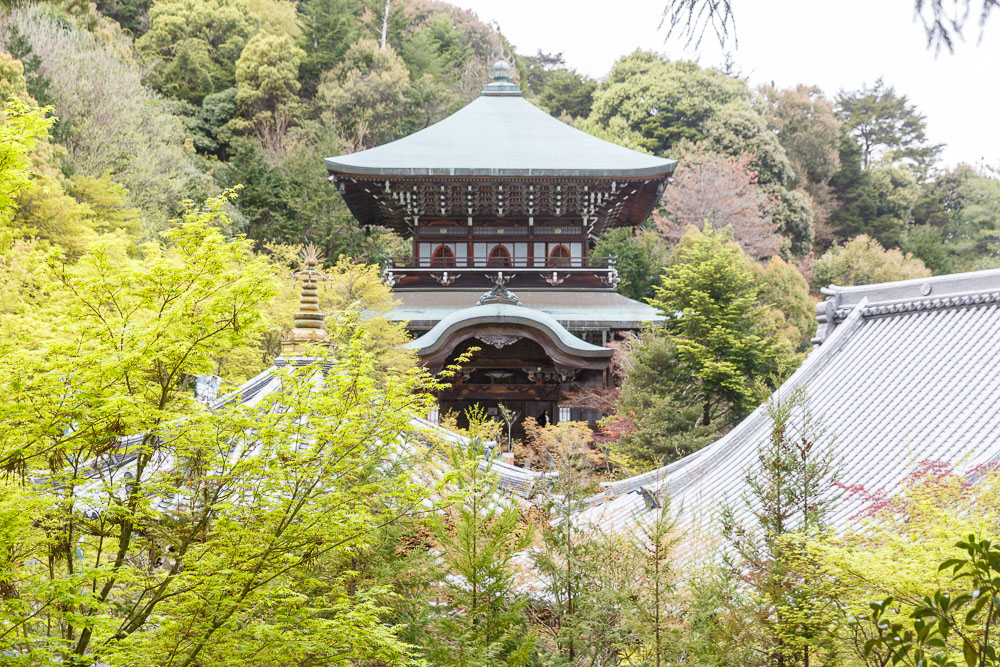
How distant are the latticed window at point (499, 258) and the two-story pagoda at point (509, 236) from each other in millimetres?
22

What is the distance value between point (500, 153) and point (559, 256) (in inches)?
101

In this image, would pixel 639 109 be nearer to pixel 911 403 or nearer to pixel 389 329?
pixel 389 329

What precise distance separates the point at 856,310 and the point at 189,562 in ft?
27.6

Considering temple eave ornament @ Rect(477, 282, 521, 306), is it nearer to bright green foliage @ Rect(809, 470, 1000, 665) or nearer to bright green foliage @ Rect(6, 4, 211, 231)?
bright green foliage @ Rect(6, 4, 211, 231)

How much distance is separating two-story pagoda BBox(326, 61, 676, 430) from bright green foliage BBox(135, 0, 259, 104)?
18080 millimetres

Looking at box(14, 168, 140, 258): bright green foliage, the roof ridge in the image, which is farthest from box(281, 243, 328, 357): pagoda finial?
box(14, 168, 140, 258): bright green foliage

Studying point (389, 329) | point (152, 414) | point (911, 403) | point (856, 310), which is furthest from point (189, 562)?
point (389, 329)

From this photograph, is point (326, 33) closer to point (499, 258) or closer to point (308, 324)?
point (499, 258)

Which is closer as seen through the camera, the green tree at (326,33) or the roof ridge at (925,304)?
the roof ridge at (925,304)

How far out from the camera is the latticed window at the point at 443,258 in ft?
59.9

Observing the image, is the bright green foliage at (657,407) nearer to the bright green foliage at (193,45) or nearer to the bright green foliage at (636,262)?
the bright green foliage at (636,262)

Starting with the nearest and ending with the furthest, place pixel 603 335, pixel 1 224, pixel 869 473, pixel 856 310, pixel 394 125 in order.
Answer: pixel 1 224 → pixel 869 473 → pixel 856 310 → pixel 603 335 → pixel 394 125

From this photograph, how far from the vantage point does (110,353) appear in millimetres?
3979

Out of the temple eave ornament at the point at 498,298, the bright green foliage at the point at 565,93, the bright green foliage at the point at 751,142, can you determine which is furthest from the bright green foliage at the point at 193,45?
the temple eave ornament at the point at 498,298
